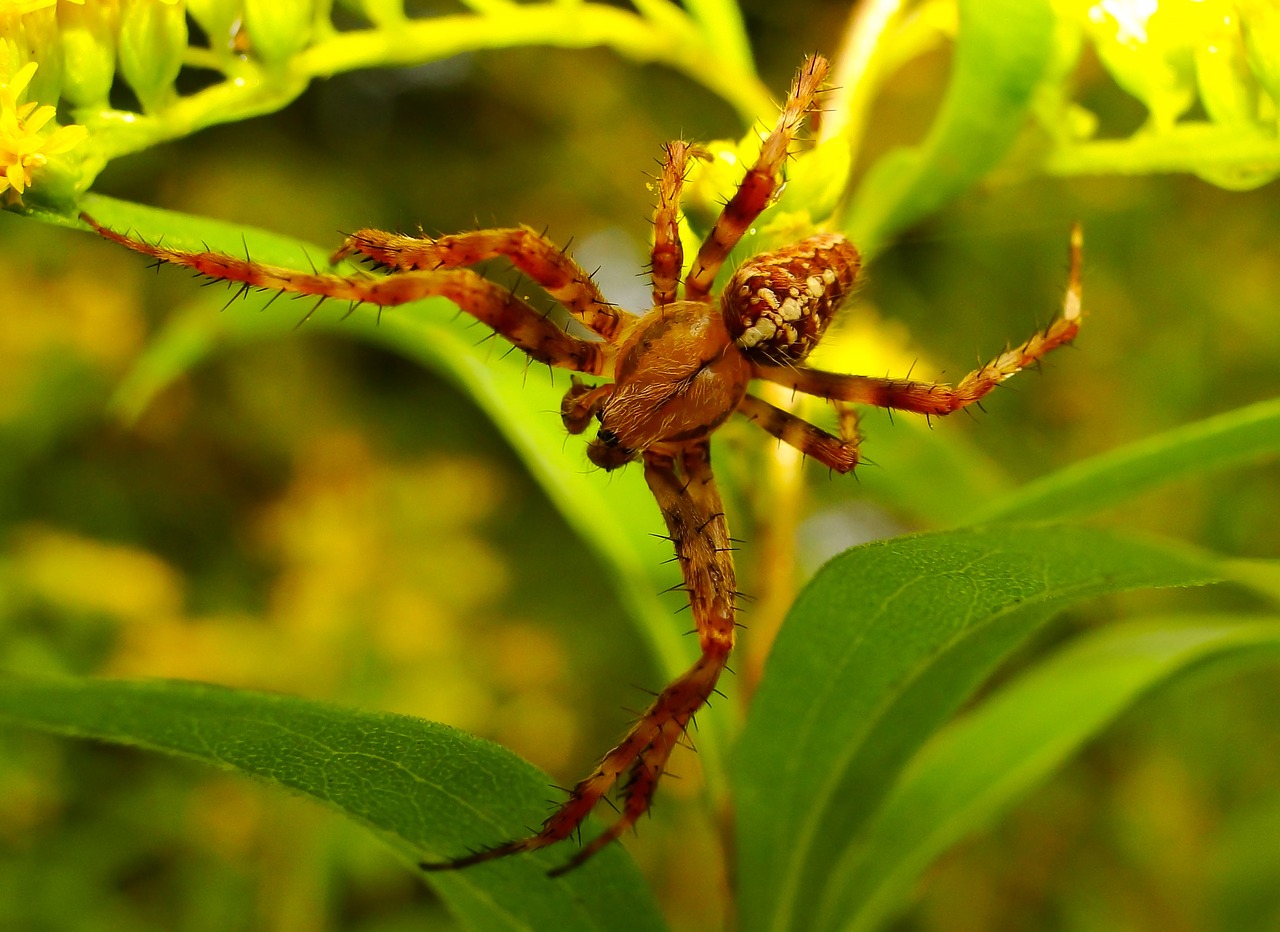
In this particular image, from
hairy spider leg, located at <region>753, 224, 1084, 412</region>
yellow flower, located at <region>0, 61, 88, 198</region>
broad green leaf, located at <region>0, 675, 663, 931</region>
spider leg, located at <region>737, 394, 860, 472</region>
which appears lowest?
broad green leaf, located at <region>0, 675, 663, 931</region>

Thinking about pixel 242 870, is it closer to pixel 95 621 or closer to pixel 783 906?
pixel 95 621

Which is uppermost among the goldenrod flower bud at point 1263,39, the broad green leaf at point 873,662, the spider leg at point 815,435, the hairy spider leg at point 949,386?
the goldenrod flower bud at point 1263,39

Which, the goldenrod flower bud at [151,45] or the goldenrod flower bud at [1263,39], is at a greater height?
the goldenrod flower bud at [1263,39]

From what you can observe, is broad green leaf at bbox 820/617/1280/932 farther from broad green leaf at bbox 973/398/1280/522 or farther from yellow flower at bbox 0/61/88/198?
yellow flower at bbox 0/61/88/198

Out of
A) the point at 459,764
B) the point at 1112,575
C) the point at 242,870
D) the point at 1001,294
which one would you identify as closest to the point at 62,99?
the point at 459,764

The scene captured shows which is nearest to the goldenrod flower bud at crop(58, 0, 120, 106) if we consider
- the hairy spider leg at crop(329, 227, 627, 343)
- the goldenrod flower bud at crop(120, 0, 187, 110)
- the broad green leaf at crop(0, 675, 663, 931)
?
the goldenrod flower bud at crop(120, 0, 187, 110)

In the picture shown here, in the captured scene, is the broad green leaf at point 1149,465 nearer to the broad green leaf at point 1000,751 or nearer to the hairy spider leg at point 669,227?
the broad green leaf at point 1000,751

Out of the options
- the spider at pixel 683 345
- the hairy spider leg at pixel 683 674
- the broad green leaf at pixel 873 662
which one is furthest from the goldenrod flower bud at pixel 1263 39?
the hairy spider leg at pixel 683 674
